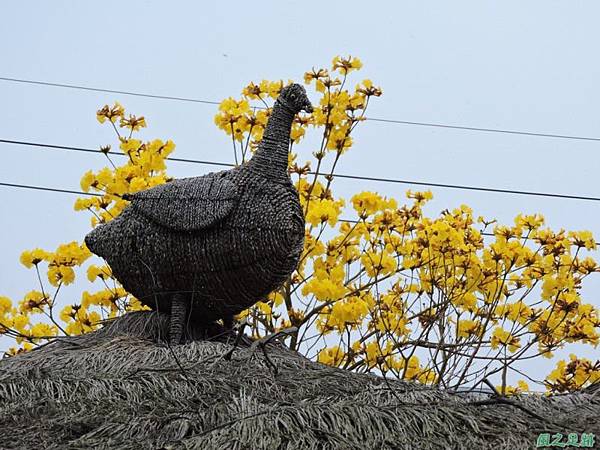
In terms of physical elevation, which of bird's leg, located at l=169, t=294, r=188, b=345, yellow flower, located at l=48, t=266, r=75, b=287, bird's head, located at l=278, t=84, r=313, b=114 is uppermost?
bird's head, located at l=278, t=84, r=313, b=114

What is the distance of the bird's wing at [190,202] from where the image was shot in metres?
4.07

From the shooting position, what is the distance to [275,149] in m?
4.23

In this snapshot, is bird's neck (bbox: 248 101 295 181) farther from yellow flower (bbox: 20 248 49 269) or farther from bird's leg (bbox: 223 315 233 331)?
yellow flower (bbox: 20 248 49 269)

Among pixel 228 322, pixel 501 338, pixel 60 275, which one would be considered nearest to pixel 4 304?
pixel 60 275

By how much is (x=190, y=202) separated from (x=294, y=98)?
0.62 m

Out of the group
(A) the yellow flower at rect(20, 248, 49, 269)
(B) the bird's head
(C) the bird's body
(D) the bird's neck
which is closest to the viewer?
(C) the bird's body

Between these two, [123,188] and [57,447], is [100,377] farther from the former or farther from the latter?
[123,188]

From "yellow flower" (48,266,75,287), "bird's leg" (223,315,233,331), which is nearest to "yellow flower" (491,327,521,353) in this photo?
"bird's leg" (223,315,233,331)

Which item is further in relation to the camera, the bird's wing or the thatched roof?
the bird's wing

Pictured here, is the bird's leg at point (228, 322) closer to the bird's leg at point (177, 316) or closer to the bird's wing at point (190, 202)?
the bird's leg at point (177, 316)

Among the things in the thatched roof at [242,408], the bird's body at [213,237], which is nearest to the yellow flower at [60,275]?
the bird's body at [213,237]

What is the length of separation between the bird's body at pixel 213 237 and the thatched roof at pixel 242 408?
33 centimetres

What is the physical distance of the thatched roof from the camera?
2.93 meters

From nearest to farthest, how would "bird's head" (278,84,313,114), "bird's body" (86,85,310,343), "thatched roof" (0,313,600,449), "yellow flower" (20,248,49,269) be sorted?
"thatched roof" (0,313,600,449) < "bird's body" (86,85,310,343) < "bird's head" (278,84,313,114) < "yellow flower" (20,248,49,269)
